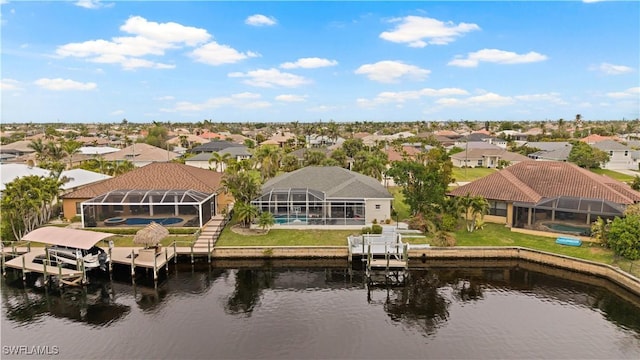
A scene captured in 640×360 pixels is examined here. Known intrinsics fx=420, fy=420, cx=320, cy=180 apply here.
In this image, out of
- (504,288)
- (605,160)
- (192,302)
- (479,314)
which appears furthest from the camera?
(605,160)

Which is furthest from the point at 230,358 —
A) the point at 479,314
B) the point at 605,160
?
the point at 605,160

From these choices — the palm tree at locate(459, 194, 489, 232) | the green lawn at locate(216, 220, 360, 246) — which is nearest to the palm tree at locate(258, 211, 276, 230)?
the green lawn at locate(216, 220, 360, 246)

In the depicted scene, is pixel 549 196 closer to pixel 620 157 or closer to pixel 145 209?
pixel 145 209

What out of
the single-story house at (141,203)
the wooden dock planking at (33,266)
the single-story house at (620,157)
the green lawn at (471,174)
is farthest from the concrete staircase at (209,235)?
the single-story house at (620,157)

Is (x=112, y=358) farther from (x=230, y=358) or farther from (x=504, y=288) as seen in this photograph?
(x=504, y=288)

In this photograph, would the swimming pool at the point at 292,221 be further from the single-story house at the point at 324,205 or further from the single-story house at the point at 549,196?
the single-story house at the point at 549,196

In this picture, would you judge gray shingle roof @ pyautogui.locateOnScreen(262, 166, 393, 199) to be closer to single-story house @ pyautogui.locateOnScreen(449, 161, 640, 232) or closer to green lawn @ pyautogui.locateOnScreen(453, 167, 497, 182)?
single-story house @ pyautogui.locateOnScreen(449, 161, 640, 232)
